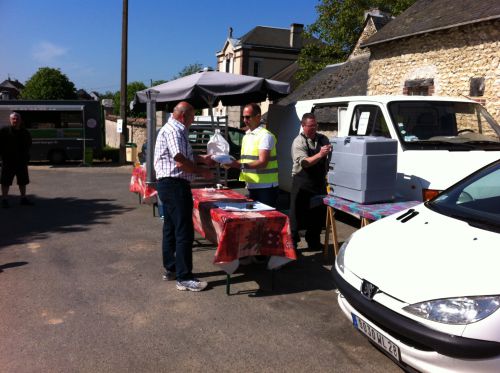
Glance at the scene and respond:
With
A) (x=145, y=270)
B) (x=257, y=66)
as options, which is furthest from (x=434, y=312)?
(x=257, y=66)

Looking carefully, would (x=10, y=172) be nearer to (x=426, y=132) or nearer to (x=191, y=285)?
(x=191, y=285)

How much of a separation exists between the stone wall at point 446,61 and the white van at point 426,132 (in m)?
4.74

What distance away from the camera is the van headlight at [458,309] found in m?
2.38

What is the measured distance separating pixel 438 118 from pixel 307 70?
2376 centimetres

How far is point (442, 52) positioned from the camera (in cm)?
1170

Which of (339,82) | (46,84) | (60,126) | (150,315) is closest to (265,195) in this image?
(150,315)

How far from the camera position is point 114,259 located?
5664 mm

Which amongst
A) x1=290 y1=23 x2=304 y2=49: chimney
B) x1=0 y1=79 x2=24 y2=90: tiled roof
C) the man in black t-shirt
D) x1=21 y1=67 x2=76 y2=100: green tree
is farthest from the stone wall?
x1=0 y1=79 x2=24 y2=90: tiled roof

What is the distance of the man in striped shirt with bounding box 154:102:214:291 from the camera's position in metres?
4.36

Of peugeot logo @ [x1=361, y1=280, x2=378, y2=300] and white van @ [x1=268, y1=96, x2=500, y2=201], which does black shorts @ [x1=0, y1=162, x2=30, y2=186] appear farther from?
peugeot logo @ [x1=361, y1=280, x2=378, y2=300]

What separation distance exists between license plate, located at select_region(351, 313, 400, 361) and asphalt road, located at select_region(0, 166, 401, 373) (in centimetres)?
38

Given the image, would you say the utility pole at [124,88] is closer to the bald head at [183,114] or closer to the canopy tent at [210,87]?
the canopy tent at [210,87]

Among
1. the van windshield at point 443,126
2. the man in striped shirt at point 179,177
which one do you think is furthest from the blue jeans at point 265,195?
the van windshield at point 443,126

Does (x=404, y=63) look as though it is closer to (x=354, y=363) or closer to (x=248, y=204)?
(x=248, y=204)
